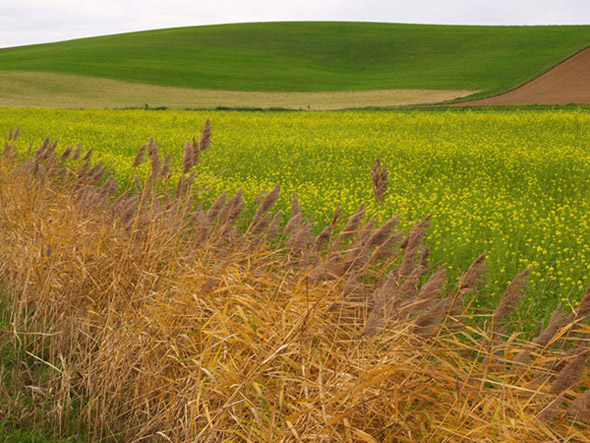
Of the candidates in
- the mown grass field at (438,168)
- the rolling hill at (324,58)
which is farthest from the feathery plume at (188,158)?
the rolling hill at (324,58)

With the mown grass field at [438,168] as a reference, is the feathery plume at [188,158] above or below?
above

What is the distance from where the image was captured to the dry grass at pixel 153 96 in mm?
36781

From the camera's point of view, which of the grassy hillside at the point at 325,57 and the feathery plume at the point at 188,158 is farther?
the grassy hillside at the point at 325,57

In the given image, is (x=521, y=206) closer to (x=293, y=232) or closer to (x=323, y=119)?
(x=293, y=232)

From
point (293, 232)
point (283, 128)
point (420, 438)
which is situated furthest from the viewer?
point (283, 128)

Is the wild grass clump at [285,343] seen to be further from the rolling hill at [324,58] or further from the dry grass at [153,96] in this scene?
the rolling hill at [324,58]

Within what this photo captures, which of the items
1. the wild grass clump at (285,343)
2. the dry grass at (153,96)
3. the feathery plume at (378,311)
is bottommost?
the dry grass at (153,96)

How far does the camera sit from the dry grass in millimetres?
36781

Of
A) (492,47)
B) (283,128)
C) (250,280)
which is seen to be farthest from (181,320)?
(492,47)

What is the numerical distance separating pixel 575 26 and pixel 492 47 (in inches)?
556

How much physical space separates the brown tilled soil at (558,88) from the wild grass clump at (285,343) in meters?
28.0

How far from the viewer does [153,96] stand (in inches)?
1638

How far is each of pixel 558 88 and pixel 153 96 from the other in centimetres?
2623

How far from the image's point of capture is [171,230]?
4512 millimetres
